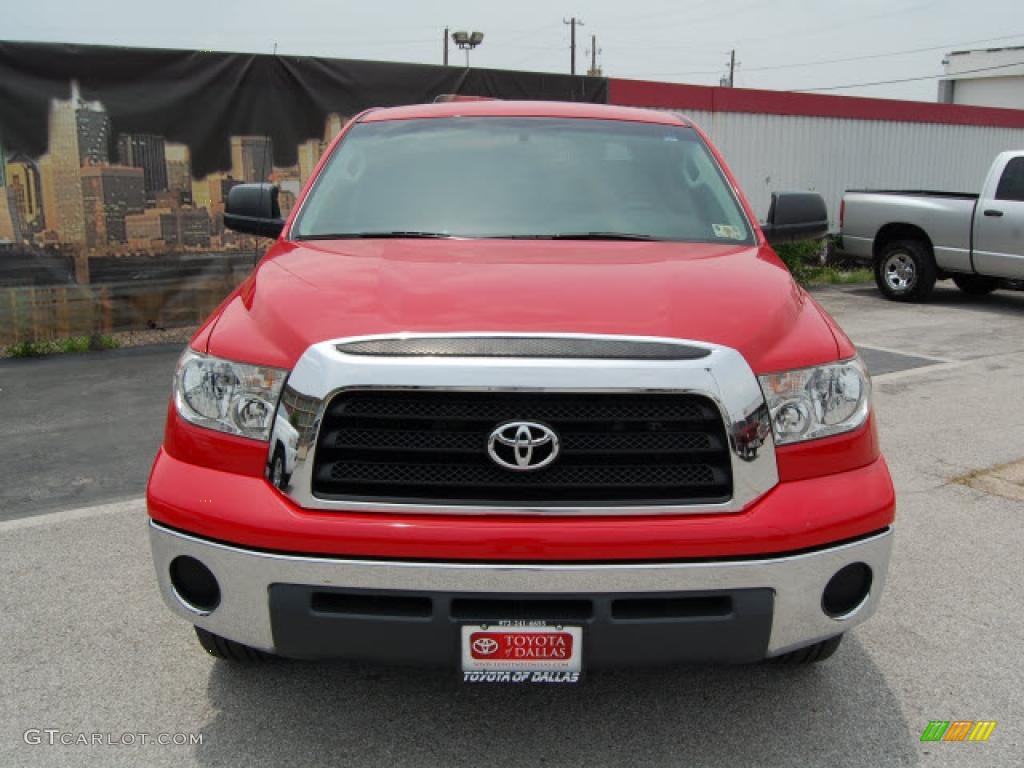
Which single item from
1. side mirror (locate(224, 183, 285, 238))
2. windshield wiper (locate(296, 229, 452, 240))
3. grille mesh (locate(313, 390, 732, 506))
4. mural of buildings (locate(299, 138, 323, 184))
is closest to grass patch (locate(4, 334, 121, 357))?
mural of buildings (locate(299, 138, 323, 184))

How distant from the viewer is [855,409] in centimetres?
259

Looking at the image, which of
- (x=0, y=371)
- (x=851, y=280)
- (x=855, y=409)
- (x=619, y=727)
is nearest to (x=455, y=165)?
(x=855, y=409)

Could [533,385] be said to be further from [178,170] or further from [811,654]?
[178,170]

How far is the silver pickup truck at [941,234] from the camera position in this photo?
1145 cm

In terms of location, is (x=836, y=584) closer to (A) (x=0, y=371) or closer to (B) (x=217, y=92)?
(A) (x=0, y=371)

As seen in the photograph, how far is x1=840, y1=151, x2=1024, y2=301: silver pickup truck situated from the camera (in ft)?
37.6

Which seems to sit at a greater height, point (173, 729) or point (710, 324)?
point (710, 324)

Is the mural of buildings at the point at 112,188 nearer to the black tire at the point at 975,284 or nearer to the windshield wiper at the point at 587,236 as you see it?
the windshield wiper at the point at 587,236

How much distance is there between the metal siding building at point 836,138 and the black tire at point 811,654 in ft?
34.8

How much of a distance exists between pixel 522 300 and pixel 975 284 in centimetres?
1258

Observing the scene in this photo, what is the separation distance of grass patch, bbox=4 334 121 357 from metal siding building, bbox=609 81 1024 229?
7203 mm

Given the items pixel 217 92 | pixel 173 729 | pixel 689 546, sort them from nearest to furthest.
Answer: pixel 689 546 → pixel 173 729 → pixel 217 92

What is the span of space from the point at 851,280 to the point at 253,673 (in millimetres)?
13868

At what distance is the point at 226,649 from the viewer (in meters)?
2.82
